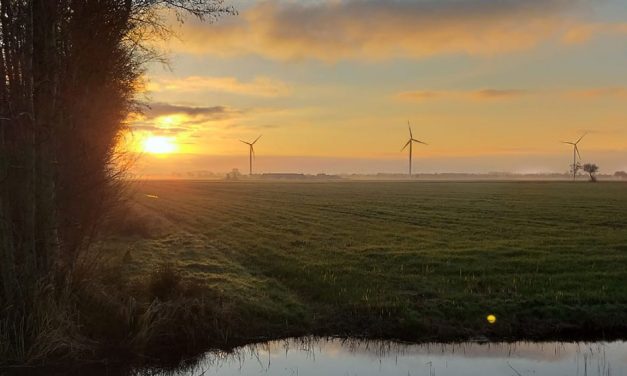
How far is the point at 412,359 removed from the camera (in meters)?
11.8

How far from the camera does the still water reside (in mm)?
11055

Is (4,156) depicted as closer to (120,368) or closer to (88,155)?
(88,155)

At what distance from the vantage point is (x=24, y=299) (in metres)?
10.9

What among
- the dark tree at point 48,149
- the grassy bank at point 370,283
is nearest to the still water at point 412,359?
the grassy bank at point 370,283

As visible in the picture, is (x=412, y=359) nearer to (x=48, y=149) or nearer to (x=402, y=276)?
(x=402, y=276)

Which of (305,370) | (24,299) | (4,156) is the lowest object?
(305,370)

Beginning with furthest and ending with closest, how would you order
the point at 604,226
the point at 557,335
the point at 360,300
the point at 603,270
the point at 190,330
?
the point at 604,226 < the point at 603,270 < the point at 360,300 < the point at 557,335 < the point at 190,330

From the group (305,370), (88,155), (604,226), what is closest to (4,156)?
(88,155)

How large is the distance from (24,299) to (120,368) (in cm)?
241

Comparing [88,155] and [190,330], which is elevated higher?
[88,155]

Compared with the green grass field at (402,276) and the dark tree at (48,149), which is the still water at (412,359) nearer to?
the green grass field at (402,276)

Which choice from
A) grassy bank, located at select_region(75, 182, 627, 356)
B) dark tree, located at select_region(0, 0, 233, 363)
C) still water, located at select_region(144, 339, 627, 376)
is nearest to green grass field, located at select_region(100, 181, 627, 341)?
grassy bank, located at select_region(75, 182, 627, 356)

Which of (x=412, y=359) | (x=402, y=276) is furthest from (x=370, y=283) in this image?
(x=412, y=359)

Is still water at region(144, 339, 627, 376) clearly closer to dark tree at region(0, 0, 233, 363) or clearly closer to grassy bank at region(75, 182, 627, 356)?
grassy bank at region(75, 182, 627, 356)
